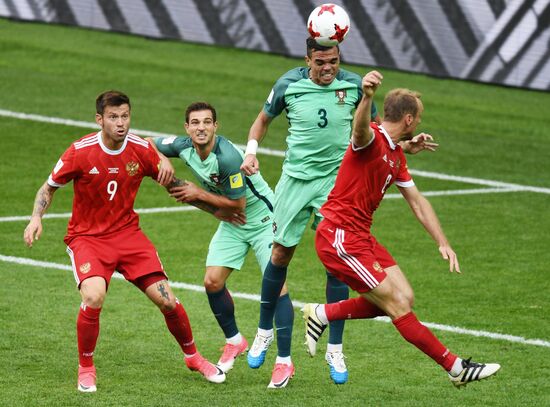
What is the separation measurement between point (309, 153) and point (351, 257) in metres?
1.46

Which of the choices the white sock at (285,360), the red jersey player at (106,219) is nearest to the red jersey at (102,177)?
the red jersey player at (106,219)

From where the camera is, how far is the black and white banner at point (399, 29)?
2481 centimetres

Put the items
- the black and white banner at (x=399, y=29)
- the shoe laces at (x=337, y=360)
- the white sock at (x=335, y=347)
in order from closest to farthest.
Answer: the shoe laces at (x=337, y=360), the white sock at (x=335, y=347), the black and white banner at (x=399, y=29)

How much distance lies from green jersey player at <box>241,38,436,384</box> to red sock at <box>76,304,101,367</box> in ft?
4.89

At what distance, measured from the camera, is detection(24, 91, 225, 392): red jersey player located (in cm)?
1065

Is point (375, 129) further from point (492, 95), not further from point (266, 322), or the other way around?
point (492, 95)

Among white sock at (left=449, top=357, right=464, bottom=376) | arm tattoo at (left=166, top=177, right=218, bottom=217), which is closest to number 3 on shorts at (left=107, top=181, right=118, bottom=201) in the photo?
arm tattoo at (left=166, top=177, right=218, bottom=217)

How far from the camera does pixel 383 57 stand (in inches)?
1030

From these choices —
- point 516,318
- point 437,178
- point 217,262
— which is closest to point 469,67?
point 437,178

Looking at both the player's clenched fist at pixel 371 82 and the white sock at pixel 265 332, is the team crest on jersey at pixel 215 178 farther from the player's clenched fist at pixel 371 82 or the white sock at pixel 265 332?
the player's clenched fist at pixel 371 82

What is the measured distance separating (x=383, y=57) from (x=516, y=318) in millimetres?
13511

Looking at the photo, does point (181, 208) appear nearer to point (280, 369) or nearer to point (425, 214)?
point (280, 369)

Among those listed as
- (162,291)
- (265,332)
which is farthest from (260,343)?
(162,291)

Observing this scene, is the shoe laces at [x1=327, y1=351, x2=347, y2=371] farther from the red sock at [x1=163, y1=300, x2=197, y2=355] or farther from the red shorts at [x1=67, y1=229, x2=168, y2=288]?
the red shorts at [x1=67, y1=229, x2=168, y2=288]
